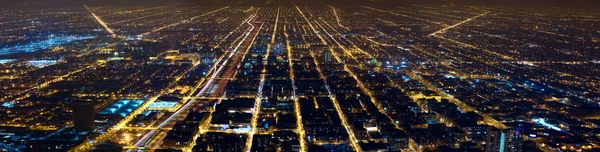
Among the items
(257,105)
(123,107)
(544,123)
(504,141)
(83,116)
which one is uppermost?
(83,116)

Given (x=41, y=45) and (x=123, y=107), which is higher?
(x=123, y=107)

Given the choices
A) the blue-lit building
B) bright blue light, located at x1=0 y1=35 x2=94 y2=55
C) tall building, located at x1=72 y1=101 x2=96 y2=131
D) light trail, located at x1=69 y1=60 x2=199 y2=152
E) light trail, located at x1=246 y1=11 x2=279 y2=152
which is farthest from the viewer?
bright blue light, located at x1=0 y1=35 x2=94 y2=55

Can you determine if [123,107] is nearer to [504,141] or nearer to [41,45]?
[504,141]

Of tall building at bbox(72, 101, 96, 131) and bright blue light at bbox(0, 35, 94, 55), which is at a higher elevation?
tall building at bbox(72, 101, 96, 131)

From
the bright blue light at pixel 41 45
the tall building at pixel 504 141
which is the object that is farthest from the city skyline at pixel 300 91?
the bright blue light at pixel 41 45

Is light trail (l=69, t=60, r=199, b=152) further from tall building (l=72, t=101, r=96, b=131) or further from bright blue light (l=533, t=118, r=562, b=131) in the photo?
bright blue light (l=533, t=118, r=562, b=131)

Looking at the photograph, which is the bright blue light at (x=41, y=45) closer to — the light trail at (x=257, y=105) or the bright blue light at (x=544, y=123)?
the light trail at (x=257, y=105)

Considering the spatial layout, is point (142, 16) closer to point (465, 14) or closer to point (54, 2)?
point (54, 2)

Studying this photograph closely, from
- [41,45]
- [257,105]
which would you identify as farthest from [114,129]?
[41,45]

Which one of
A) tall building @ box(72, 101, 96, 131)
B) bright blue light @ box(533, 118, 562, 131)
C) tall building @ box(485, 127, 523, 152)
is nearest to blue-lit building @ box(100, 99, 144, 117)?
tall building @ box(72, 101, 96, 131)
